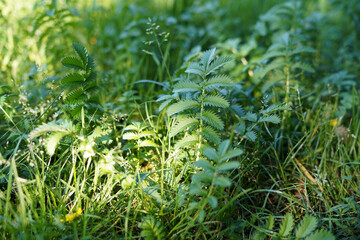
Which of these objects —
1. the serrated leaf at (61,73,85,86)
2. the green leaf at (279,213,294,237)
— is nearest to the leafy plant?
the green leaf at (279,213,294,237)

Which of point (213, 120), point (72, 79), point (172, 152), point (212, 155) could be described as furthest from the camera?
point (172, 152)

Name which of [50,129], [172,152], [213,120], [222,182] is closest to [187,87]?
[213,120]

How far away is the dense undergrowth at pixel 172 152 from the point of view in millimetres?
1366

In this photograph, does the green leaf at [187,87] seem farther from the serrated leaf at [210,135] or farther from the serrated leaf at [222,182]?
the serrated leaf at [222,182]

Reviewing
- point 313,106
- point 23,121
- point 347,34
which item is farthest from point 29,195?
point 347,34

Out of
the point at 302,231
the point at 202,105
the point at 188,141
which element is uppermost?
the point at 202,105

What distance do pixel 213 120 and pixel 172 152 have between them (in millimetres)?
369

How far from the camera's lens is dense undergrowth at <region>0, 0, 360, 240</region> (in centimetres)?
137

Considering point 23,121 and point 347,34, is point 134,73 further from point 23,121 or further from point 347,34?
point 347,34

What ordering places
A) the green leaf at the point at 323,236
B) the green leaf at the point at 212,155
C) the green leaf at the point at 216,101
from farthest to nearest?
1. the green leaf at the point at 216,101
2. the green leaf at the point at 212,155
3. the green leaf at the point at 323,236

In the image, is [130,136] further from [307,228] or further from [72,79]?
[307,228]

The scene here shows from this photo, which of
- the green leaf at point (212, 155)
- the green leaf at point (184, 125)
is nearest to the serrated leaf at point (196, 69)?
the green leaf at point (184, 125)

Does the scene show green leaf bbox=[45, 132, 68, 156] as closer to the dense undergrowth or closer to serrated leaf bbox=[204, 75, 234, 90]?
the dense undergrowth

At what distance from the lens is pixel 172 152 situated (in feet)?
5.70
